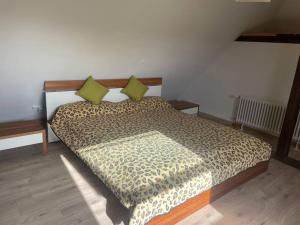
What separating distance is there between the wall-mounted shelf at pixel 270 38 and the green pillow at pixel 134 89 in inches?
83.5

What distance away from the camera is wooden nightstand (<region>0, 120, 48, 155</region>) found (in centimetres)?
271

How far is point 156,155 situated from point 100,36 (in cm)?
165

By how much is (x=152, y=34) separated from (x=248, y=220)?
252 cm

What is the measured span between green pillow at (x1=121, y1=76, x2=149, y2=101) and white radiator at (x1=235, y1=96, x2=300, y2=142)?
1948 millimetres

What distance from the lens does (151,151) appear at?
2.33 m

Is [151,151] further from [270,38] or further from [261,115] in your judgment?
[270,38]

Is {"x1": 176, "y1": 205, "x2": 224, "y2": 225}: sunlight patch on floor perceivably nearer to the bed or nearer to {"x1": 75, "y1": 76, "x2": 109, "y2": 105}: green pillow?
the bed

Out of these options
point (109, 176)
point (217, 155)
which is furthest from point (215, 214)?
point (109, 176)

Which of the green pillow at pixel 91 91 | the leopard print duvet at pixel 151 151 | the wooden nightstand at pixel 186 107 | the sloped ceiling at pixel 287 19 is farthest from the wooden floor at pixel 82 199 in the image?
the sloped ceiling at pixel 287 19

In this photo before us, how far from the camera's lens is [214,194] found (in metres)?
2.31

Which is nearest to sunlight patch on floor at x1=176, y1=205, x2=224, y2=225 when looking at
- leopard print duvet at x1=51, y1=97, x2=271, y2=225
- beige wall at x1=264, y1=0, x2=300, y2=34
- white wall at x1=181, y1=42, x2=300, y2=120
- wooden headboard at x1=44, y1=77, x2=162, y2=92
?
leopard print duvet at x1=51, y1=97, x2=271, y2=225

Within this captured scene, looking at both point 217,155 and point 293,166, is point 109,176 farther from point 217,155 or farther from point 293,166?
point 293,166

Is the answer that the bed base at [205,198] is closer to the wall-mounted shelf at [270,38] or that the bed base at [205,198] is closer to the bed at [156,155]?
the bed at [156,155]

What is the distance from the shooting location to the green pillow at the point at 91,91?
11.2 feet
